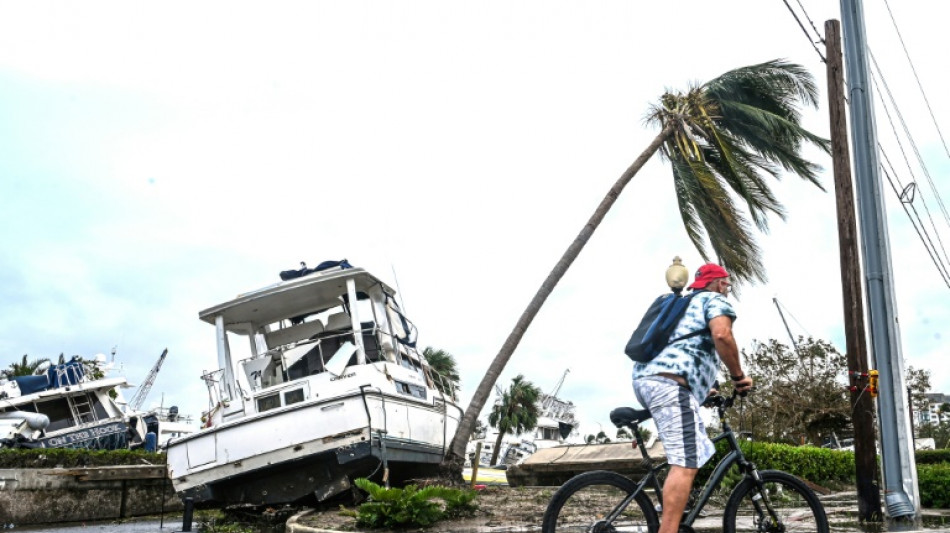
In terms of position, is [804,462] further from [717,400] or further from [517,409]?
[517,409]

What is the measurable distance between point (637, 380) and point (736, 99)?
50.9 feet

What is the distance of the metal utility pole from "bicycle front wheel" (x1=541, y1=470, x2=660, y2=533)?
15.2 ft

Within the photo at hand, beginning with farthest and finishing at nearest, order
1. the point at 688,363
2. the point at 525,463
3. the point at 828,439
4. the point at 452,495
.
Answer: the point at 828,439 → the point at 525,463 → the point at 452,495 → the point at 688,363

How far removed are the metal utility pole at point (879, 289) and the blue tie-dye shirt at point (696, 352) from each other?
15.3 feet

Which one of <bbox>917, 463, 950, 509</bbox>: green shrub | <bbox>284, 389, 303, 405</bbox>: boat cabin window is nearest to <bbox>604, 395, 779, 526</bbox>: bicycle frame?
<bbox>917, 463, 950, 509</bbox>: green shrub

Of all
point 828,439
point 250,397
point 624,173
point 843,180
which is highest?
point 624,173

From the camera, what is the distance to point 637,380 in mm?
4316

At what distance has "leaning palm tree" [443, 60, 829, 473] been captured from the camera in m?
15.9

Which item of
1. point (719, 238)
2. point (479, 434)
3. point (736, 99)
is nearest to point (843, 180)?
point (719, 238)

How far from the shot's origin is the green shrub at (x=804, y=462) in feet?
47.3

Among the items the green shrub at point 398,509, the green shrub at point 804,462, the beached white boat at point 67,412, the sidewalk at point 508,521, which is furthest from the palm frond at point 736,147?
the beached white boat at point 67,412

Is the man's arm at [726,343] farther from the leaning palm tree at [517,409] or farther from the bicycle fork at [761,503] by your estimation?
the leaning palm tree at [517,409]

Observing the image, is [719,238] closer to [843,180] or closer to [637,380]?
[843,180]

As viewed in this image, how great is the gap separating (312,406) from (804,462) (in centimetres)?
1050
